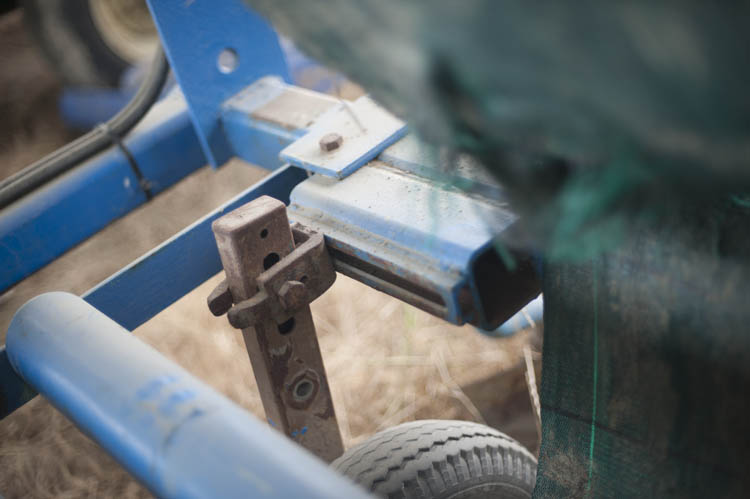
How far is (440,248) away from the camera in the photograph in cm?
76

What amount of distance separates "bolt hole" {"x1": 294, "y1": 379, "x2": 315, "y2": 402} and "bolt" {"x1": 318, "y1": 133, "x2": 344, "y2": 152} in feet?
1.10

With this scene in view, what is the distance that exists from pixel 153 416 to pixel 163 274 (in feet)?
1.58

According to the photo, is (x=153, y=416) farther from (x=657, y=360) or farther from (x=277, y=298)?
(x=657, y=360)

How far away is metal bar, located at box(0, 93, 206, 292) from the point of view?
1245mm

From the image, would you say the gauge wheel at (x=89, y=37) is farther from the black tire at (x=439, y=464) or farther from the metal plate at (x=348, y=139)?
the black tire at (x=439, y=464)

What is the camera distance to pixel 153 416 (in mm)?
582

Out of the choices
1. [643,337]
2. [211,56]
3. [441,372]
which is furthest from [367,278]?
[441,372]

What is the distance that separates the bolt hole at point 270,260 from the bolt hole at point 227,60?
637mm

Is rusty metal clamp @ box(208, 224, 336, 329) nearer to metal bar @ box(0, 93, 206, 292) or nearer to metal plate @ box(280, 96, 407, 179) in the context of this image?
metal plate @ box(280, 96, 407, 179)

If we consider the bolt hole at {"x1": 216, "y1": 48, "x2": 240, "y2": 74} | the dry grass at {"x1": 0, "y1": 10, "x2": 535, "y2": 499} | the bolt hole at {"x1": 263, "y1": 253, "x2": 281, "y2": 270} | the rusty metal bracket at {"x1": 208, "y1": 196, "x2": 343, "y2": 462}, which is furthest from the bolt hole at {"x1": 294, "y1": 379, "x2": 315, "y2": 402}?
the dry grass at {"x1": 0, "y1": 10, "x2": 535, "y2": 499}

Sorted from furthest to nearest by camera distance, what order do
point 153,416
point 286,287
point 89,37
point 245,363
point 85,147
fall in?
point 89,37
point 245,363
point 85,147
point 286,287
point 153,416

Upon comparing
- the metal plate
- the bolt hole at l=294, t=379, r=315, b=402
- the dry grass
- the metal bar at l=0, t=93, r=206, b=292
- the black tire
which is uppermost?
the metal plate

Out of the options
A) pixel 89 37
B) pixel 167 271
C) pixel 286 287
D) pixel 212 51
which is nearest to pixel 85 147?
pixel 212 51

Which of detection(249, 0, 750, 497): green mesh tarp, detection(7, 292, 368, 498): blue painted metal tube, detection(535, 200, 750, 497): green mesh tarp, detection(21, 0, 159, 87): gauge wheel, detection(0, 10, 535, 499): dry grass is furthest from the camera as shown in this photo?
detection(21, 0, 159, 87): gauge wheel
